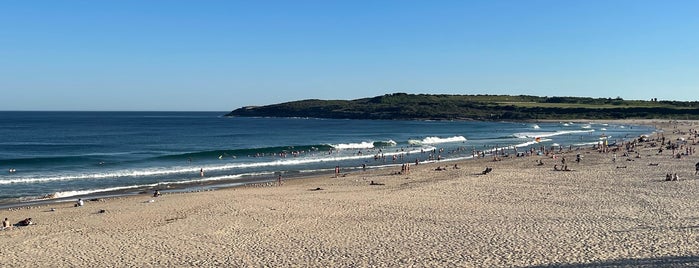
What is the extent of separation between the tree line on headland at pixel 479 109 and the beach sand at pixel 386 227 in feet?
343

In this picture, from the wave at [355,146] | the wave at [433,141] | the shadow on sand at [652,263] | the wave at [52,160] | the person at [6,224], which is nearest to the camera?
the shadow on sand at [652,263]

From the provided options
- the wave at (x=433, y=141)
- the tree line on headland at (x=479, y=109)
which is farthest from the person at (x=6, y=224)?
the tree line on headland at (x=479, y=109)

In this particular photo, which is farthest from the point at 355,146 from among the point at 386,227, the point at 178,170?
the point at 386,227

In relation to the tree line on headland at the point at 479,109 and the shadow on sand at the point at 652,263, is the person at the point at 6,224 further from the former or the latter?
the tree line on headland at the point at 479,109

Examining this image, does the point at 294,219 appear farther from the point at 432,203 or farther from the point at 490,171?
the point at 490,171

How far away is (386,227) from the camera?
18.3 m

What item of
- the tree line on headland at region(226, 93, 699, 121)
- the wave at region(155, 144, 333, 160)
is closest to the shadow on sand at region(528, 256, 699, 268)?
the wave at region(155, 144, 333, 160)

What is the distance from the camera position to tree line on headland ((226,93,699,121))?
127000 millimetres

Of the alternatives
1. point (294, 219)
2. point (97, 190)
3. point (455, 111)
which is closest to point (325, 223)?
point (294, 219)

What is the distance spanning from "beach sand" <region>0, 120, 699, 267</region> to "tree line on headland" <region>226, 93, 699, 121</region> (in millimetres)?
104530

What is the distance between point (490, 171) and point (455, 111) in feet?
367

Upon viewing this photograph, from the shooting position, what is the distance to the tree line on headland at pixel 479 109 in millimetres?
127000

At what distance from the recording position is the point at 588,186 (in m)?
26.2

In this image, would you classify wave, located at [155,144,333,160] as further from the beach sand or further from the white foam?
the beach sand
